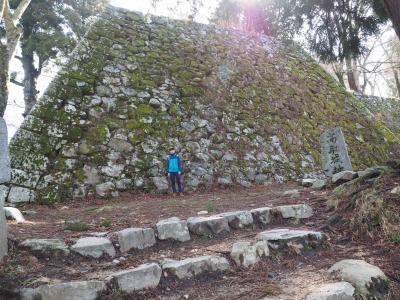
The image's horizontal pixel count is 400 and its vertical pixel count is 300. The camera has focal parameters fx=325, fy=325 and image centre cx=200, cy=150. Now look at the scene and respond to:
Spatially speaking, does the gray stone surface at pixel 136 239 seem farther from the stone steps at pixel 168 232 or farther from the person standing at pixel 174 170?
the person standing at pixel 174 170

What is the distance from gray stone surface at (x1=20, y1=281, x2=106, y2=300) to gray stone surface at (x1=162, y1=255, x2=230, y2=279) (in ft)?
1.77

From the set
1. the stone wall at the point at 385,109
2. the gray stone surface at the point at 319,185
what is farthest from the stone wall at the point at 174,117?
the stone wall at the point at 385,109

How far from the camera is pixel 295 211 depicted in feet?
12.6

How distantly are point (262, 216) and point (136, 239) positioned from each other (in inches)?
58.7

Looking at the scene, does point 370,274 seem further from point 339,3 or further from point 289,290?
point 339,3

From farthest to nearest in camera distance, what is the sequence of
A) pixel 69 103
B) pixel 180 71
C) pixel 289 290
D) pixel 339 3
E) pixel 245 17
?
pixel 245 17
pixel 180 71
pixel 69 103
pixel 339 3
pixel 289 290

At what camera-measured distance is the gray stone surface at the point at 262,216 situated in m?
3.64

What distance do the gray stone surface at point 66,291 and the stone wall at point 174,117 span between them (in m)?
3.31

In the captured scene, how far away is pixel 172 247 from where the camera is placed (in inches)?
119

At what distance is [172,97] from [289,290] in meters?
5.51

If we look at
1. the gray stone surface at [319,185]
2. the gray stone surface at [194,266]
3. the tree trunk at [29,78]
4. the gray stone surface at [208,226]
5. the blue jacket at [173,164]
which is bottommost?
the gray stone surface at [194,266]

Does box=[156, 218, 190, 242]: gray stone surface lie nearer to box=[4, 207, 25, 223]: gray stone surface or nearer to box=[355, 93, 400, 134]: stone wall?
box=[4, 207, 25, 223]: gray stone surface

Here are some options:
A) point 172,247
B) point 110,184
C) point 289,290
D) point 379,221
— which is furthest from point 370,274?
point 110,184

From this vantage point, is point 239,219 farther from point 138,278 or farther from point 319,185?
point 319,185
